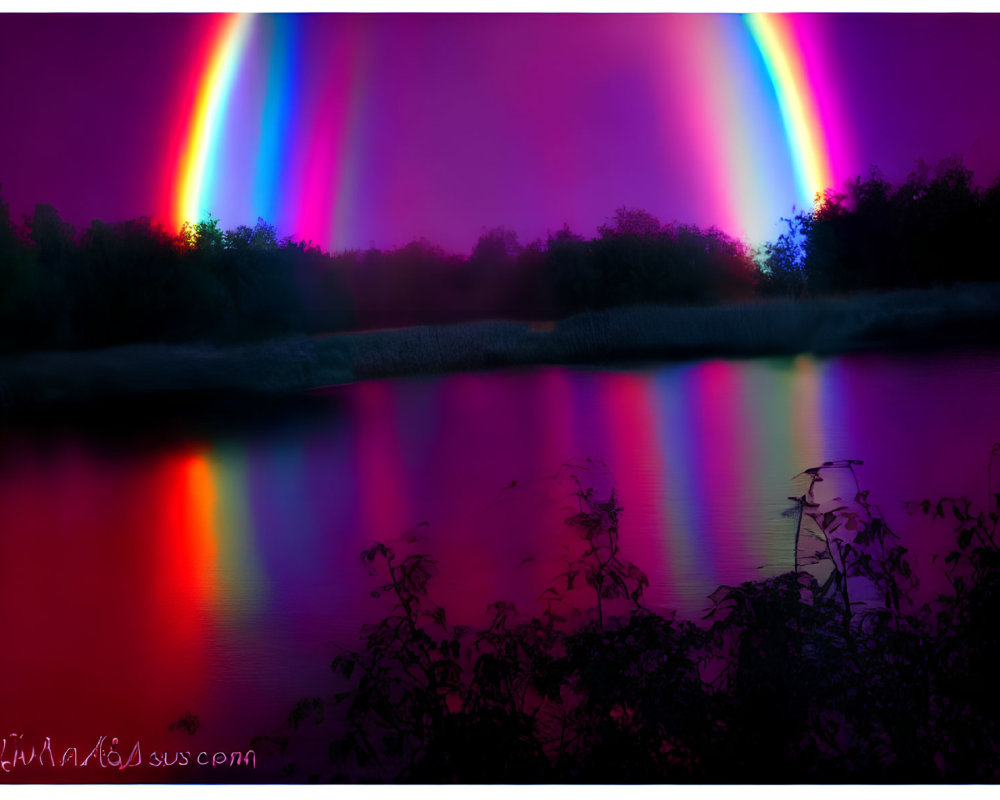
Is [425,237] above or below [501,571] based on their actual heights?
above

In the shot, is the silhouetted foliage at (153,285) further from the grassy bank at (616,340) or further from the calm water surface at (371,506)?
the calm water surface at (371,506)

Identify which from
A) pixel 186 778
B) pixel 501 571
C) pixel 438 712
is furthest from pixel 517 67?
pixel 186 778

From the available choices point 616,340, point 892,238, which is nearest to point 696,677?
point 616,340

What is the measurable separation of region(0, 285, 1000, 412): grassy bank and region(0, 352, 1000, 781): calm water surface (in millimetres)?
54

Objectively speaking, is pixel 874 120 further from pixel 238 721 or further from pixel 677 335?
pixel 238 721

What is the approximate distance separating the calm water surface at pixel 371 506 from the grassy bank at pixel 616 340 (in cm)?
5

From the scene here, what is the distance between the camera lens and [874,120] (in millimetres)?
2521

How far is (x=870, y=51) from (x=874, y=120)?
201 mm

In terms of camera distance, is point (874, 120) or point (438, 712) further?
point (874, 120)

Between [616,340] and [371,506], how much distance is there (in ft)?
2.79

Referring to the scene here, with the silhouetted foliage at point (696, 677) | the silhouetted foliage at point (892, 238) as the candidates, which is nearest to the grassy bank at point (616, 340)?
the silhouetted foliage at point (892, 238)

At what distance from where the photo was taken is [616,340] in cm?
252

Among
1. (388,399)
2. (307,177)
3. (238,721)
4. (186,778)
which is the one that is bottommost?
(186,778)

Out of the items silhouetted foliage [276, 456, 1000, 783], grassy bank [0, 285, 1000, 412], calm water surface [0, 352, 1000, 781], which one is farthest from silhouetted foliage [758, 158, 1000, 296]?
silhouetted foliage [276, 456, 1000, 783]
